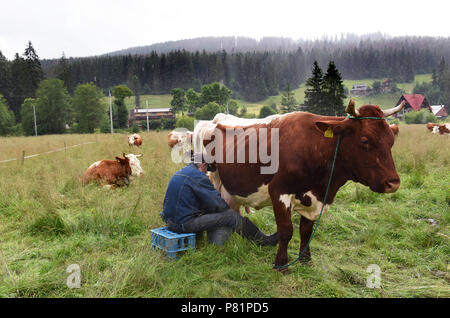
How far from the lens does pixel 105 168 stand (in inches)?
332

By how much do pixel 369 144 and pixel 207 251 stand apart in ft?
7.50

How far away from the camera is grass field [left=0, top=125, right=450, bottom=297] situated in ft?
11.2

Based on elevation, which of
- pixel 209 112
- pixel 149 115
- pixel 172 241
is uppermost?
pixel 172 241

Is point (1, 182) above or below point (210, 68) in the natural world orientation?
below

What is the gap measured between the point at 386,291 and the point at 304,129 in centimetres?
189

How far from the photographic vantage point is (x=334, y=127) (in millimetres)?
3363

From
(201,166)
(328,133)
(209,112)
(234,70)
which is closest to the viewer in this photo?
(328,133)

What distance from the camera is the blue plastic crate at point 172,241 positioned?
402cm

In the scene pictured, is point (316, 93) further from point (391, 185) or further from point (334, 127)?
point (391, 185)

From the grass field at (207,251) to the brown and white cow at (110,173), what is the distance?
799 mm

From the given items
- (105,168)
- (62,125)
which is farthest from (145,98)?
(105,168)

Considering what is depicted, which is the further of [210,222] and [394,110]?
[210,222]

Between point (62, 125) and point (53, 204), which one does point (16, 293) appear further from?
point (62, 125)

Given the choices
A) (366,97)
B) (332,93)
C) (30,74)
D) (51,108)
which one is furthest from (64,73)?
(366,97)
